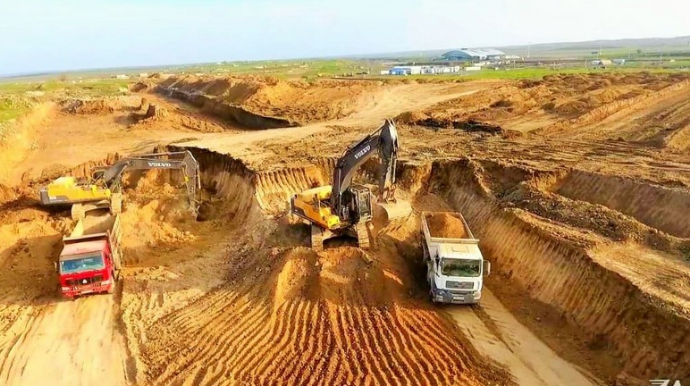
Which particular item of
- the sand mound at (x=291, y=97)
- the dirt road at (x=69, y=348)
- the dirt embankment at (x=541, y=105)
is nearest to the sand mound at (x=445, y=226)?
the dirt road at (x=69, y=348)

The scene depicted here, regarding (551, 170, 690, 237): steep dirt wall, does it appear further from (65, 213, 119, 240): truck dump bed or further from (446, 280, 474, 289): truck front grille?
(65, 213, 119, 240): truck dump bed

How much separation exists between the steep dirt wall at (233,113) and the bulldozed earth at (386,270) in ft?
27.5

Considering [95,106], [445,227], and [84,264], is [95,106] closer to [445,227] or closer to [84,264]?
[84,264]

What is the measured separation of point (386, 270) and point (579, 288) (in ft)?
18.7

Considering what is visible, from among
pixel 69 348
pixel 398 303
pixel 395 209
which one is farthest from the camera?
pixel 395 209

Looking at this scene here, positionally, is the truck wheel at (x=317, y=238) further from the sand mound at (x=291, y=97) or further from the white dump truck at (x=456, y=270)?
the sand mound at (x=291, y=97)

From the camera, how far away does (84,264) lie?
16391mm

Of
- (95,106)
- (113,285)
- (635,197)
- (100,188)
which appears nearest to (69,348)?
(113,285)

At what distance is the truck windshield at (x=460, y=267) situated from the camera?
14.9m

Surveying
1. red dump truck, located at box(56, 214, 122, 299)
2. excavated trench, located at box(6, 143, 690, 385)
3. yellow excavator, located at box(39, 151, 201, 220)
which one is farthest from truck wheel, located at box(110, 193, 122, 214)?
red dump truck, located at box(56, 214, 122, 299)

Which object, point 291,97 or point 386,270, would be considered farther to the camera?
point 291,97

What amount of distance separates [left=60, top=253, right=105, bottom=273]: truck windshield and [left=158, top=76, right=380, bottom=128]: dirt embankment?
22419mm

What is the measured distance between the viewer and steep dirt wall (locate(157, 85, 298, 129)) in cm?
3938

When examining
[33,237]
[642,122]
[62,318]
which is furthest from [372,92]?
[62,318]
